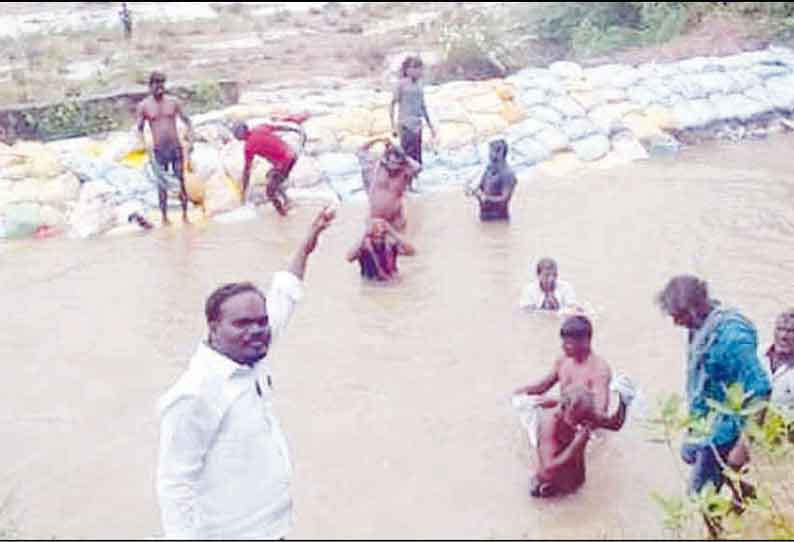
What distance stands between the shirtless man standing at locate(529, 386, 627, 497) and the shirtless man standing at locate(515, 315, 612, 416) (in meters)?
0.16

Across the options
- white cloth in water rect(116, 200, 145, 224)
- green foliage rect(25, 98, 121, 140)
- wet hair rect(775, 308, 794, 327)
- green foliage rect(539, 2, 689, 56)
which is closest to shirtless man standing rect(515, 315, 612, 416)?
wet hair rect(775, 308, 794, 327)

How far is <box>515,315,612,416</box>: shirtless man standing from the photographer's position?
19.2 ft

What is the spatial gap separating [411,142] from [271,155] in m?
1.26

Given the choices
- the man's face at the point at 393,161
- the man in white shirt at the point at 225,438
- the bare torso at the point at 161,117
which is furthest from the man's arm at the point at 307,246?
the bare torso at the point at 161,117

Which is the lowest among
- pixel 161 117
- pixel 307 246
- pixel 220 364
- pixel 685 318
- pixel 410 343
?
pixel 410 343

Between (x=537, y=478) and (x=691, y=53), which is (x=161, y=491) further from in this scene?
(x=691, y=53)

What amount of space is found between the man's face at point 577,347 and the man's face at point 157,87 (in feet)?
16.3

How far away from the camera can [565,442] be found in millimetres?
5652

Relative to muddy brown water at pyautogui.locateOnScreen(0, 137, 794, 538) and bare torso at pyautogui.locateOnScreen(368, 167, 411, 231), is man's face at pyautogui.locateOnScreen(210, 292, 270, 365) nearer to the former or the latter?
muddy brown water at pyautogui.locateOnScreen(0, 137, 794, 538)

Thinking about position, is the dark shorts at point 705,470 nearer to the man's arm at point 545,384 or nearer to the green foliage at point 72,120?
the man's arm at point 545,384

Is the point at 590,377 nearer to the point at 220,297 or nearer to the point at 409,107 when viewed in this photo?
the point at 220,297

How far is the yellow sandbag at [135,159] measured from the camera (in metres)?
10.9

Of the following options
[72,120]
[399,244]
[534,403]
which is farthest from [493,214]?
[72,120]

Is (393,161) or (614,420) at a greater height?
(393,161)
